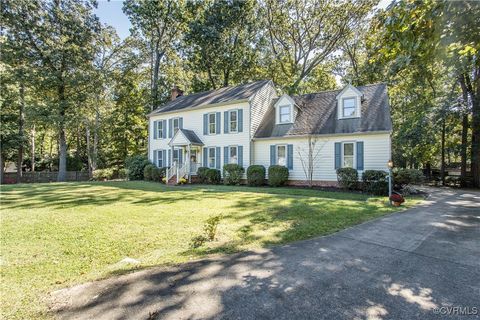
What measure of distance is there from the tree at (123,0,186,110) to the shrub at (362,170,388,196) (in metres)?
23.1

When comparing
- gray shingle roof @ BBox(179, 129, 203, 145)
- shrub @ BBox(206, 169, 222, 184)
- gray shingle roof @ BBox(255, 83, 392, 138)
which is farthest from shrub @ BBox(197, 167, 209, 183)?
gray shingle roof @ BBox(255, 83, 392, 138)

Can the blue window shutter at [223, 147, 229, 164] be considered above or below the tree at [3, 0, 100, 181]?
below

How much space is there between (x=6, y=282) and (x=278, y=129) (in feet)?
54.7

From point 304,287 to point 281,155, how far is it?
49.1 ft

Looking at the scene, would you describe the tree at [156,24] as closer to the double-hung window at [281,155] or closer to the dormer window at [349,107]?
the double-hung window at [281,155]

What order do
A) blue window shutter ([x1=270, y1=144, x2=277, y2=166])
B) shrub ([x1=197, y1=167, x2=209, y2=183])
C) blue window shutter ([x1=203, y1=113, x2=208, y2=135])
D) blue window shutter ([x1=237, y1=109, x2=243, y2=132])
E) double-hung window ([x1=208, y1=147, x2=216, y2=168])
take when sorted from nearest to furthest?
blue window shutter ([x1=270, y1=144, x2=277, y2=166]) → blue window shutter ([x1=237, y1=109, x2=243, y2=132]) → shrub ([x1=197, y1=167, x2=209, y2=183]) → double-hung window ([x1=208, y1=147, x2=216, y2=168]) → blue window shutter ([x1=203, y1=113, x2=208, y2=135])

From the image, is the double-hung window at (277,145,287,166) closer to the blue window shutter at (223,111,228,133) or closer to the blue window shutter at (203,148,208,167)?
the blue window shutter at (223,111,228,133)

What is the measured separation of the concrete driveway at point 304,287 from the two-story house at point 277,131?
11043mm

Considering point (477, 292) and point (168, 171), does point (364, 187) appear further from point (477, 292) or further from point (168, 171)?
point (168, 171)

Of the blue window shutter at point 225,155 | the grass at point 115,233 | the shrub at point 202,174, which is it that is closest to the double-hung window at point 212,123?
the blue window shutter at point 225,155

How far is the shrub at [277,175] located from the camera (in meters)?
16.9

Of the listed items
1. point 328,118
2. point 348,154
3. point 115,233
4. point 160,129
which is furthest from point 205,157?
point 115,233

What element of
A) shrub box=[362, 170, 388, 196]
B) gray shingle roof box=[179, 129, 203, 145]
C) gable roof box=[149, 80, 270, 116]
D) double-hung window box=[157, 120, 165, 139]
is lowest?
shrub box=[362, 170, 388, 196]

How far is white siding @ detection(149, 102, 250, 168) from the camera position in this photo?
19.1 metres
